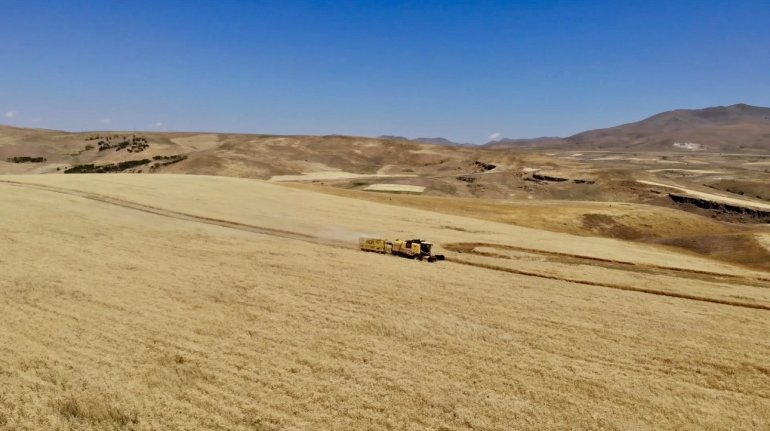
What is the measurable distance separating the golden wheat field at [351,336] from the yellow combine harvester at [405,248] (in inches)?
44.6

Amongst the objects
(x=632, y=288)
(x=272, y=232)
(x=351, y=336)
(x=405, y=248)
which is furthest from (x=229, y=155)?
(x=351, y=336)

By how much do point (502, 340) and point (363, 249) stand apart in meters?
19.0

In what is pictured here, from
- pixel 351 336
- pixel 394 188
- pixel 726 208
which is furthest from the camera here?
pixel 394 188

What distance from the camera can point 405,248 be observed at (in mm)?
39969

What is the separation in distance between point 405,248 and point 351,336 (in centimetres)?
1672

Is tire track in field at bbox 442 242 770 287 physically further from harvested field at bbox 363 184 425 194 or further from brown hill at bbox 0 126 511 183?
brown hill at bbox 0 126 511 183

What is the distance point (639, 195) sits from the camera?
96.6 meters

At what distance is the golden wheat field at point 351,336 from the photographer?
59.6 ft

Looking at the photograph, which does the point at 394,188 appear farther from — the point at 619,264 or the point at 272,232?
the point at 619,264

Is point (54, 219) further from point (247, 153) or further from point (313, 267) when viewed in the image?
point (247, 153)

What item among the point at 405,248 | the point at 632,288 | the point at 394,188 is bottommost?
the point at 632,288

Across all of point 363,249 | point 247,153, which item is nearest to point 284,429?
point 363,249

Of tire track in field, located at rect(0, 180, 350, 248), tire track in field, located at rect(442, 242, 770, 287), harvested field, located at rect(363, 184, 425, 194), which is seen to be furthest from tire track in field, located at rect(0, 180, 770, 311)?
harvested field, located at rect(363, 184, 425, 194)

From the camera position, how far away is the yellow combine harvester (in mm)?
39125
